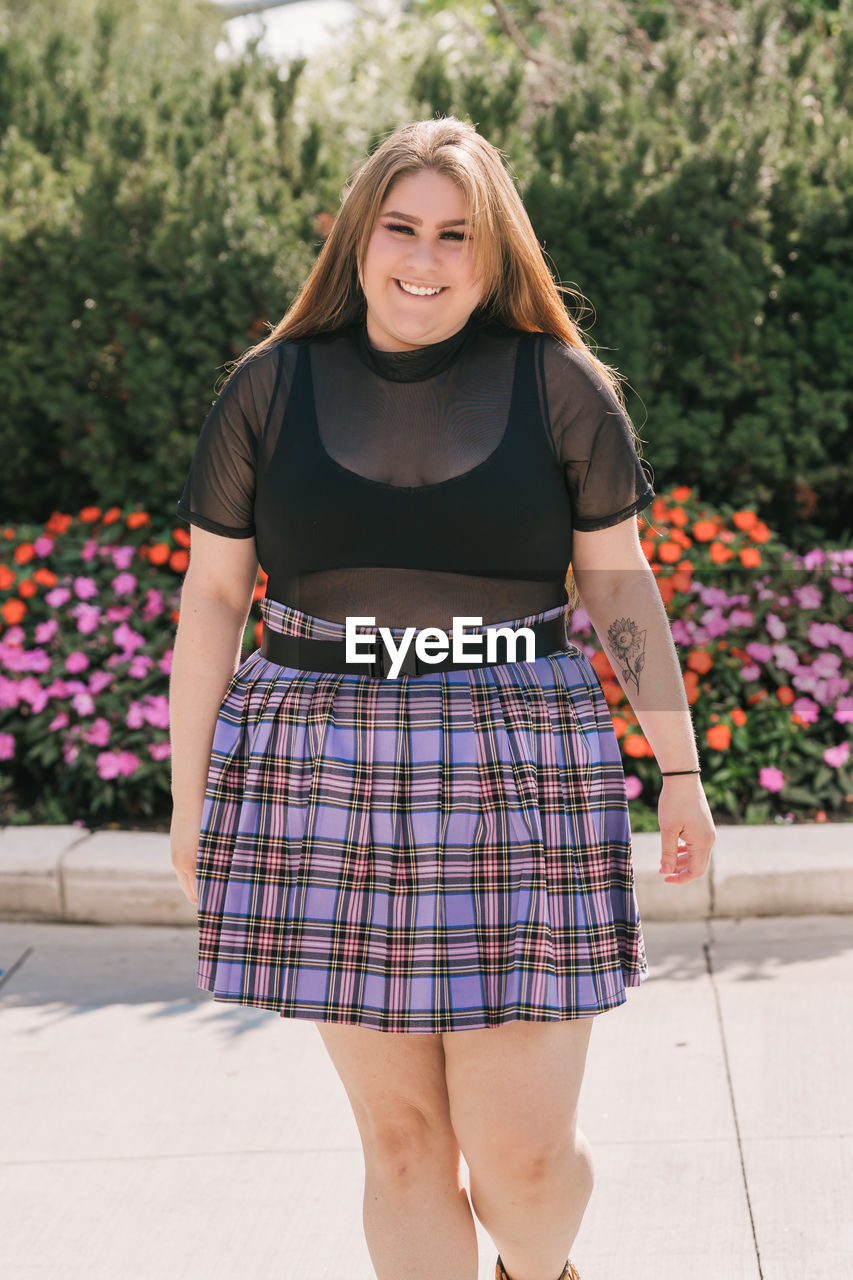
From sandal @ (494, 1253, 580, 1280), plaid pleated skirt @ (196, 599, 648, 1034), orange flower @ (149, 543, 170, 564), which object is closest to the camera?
plaid pleated skirt @ (196, 599, 648, 1034)

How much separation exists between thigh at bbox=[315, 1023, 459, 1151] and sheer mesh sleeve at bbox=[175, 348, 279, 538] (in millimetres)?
745

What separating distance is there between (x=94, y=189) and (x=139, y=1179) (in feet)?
12.4

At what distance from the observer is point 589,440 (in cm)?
193

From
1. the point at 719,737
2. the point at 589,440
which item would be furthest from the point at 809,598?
the point at 589,440

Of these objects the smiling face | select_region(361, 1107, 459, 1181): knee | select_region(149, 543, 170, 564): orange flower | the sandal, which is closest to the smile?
the smiling face

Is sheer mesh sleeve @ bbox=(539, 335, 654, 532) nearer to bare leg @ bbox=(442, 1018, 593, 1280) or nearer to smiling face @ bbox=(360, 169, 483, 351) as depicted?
smiling face @ bbox=(360, 169, 483, 351)

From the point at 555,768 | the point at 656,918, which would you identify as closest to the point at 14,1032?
the point at 656,918

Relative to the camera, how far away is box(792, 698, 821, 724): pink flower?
15.0ft

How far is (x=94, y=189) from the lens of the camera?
520 centimetres

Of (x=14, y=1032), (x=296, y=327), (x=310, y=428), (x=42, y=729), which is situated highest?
(x=296, y=327)

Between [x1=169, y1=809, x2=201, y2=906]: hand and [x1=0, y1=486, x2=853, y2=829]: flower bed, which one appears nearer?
[x1=169, y1=809, x2=201, y2=906]: hand

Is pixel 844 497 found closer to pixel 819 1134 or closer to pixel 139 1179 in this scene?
pixel 819 1134

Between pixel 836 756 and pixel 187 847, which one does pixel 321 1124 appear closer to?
pixel 187 847

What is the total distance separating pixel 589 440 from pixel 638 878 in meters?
Answer: 2.27
